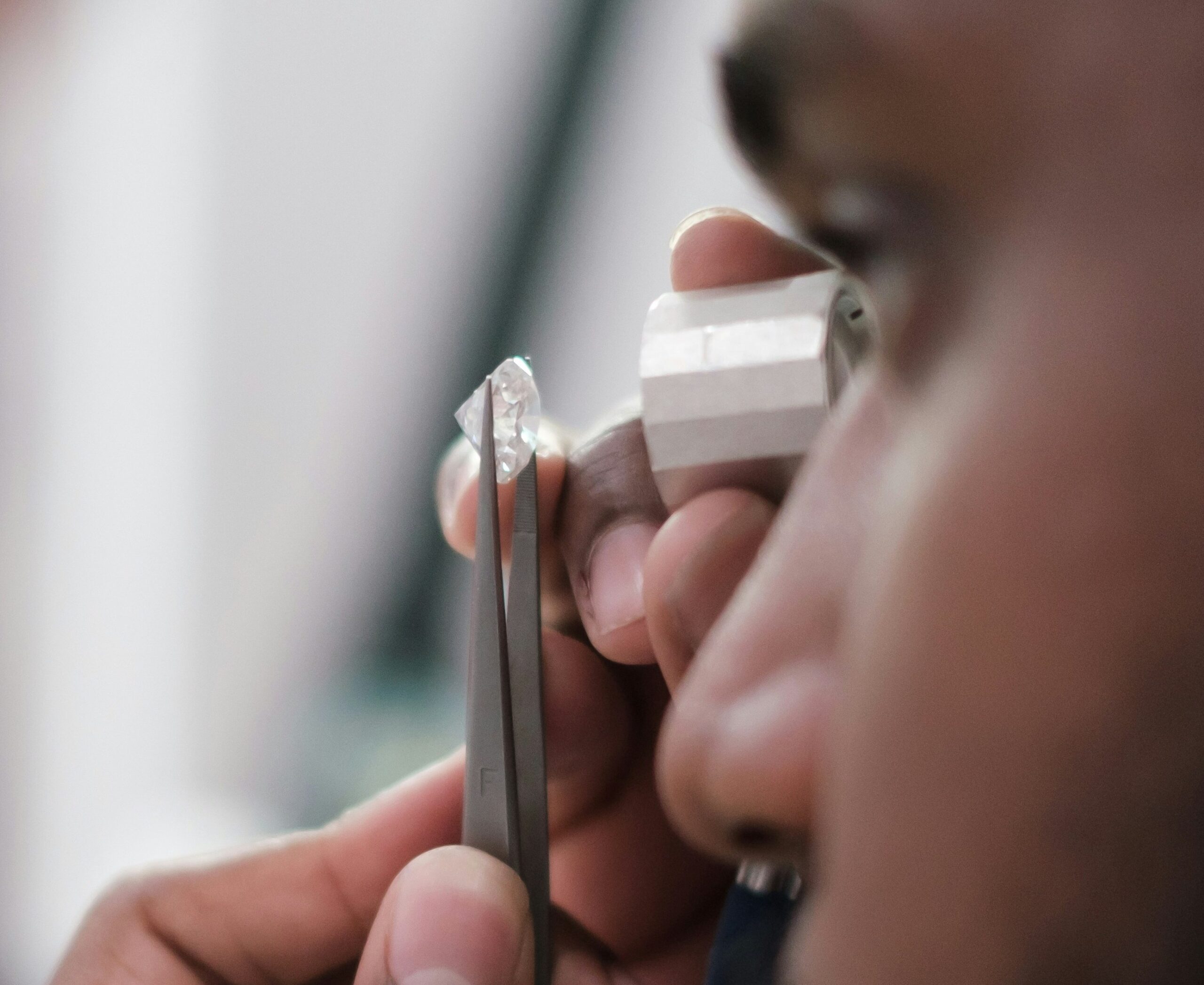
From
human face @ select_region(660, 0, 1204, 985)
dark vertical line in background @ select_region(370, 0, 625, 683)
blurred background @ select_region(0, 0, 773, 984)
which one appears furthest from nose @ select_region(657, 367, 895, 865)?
dark vertical line in background @ select_region(370, 0, 625, 683)

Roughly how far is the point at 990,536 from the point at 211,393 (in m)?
1.01

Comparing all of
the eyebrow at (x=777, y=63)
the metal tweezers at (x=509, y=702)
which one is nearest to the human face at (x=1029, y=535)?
the eyebrow at (x=777, y=63)

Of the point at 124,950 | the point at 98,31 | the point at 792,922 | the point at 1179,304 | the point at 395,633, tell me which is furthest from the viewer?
the point at 395,633

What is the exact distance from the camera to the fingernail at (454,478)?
1.70 ft

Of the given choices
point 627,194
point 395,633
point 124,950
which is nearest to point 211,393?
point 395,633

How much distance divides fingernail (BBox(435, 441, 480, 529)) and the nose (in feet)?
0.93

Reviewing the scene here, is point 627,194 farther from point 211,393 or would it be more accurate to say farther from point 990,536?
point 990,536

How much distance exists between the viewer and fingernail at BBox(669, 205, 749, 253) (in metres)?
0.39

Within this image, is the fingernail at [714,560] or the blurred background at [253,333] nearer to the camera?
the fingernail at [714,560]

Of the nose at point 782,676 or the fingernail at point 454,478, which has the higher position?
the nose at point 782,676

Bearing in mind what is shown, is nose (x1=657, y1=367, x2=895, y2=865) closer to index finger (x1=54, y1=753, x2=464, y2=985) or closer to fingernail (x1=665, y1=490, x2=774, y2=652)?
fingernail (x1=665, y1=490, x2=774, y2=652)

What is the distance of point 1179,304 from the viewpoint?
0.16 metres

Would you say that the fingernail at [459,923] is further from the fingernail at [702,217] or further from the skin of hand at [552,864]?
the fingernail at [702,217]

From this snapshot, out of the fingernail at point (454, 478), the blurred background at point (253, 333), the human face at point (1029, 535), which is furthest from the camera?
the blurred background at point (253, 333)
